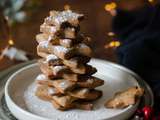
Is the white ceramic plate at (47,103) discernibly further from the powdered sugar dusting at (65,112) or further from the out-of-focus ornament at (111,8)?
the out-of-focus ornament at (111,8)

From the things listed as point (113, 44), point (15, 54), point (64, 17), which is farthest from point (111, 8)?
point (64, 17)

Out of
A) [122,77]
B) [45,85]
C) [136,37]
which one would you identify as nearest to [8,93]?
[45,85]

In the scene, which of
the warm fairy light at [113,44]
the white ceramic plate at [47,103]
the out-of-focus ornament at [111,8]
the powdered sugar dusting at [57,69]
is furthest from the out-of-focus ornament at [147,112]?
the out-of-focus ornament at [111,8]

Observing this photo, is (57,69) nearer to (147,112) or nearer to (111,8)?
(147,112)

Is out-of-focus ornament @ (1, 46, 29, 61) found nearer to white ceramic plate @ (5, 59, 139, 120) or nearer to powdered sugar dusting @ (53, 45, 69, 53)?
white ceramic plate @ (5, 59, 139, 120)

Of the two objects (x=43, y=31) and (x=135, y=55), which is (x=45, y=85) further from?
(x=135, y=55)

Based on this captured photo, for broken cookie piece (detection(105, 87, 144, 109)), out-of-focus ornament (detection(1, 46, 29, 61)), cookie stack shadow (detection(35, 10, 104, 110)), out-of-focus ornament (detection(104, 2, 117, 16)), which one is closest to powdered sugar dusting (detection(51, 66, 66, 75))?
cookie stack shadow (detection(35, 10, 104, 110))
